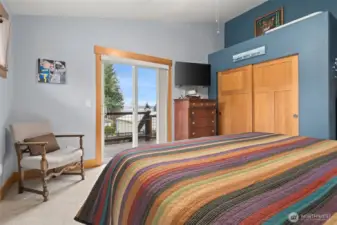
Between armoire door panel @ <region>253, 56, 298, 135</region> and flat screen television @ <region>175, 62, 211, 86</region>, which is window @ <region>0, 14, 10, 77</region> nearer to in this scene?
flat screen television @ <region>175, 62, 211, 86</region>

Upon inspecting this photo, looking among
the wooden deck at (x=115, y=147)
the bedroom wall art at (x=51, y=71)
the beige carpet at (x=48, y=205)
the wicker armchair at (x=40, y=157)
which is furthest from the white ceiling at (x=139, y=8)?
the wooden deck at (x=115, y=147)

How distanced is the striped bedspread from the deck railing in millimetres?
4189

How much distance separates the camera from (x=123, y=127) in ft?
20.4

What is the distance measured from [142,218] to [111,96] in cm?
430

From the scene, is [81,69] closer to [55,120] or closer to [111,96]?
[55,120]

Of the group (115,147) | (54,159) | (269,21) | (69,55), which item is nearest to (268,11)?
(269,21)

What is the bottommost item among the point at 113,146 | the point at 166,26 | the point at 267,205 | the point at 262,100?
the point at 113,146

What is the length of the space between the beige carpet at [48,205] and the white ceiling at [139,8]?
2.45m

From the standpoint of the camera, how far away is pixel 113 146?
5.74 metres

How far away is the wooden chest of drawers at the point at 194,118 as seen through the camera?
4133 millimetres

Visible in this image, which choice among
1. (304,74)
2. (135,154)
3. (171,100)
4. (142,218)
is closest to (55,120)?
(171,100)

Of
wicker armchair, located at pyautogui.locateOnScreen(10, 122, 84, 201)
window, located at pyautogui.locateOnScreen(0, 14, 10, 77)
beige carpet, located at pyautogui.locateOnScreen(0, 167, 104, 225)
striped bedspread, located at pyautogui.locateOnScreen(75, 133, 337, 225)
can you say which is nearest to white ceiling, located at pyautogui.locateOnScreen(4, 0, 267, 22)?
window, located at pyautogui.locateOnScreen(0, 14, 10, 77)

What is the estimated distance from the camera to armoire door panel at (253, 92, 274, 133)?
3.55 m

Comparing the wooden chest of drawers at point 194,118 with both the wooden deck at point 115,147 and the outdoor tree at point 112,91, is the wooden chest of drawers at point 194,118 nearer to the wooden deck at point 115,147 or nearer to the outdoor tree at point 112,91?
the wooden deck at point 115,147
